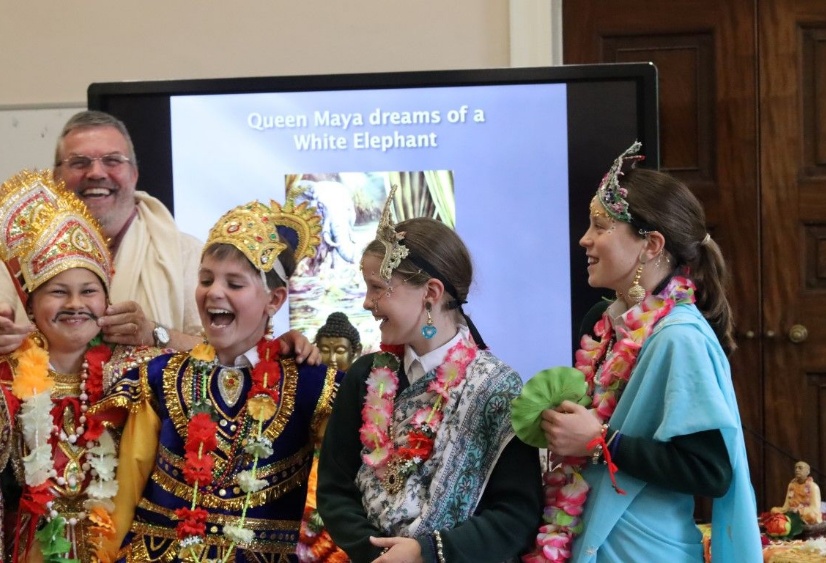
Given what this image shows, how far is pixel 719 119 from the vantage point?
12.6ft

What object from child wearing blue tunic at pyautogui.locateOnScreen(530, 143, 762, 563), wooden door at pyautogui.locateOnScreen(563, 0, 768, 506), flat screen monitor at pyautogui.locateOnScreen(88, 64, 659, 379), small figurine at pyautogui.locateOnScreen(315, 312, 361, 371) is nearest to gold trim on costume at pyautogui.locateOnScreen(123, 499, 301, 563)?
child wearing blue tunic at pyautogui.locateOnScreen(530, 143, 762, 563)

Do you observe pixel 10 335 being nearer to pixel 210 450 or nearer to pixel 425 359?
pixel 210 450

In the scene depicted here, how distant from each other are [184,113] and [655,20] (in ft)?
5.83

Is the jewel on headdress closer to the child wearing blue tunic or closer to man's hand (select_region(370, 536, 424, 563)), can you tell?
the child wearing blue tunic

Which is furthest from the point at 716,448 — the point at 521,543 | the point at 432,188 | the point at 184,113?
the point at 184,113

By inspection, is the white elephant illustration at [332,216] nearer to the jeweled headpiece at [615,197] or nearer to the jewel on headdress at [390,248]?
the jewel on headdress at [390,248]

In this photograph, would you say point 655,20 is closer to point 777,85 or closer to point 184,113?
point 777,85

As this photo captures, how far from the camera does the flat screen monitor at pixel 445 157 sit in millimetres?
3332

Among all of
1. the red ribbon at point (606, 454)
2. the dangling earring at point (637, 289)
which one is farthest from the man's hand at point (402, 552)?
the dangling earring at point (637, 289)

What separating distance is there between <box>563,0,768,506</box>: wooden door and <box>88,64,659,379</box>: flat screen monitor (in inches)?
25.7

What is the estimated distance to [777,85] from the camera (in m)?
3.82

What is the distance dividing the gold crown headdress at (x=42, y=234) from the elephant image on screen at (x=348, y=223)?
937 mm

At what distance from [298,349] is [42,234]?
662 millimetres

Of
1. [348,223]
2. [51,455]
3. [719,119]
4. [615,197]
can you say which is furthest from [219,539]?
[719,119]
